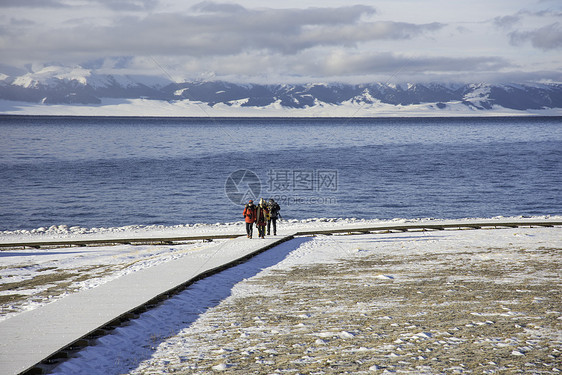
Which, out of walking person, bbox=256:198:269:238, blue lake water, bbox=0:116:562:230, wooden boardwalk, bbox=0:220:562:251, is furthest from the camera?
blue lake water, bbox=0:116:562:230

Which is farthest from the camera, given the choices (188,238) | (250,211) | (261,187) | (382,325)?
(261,187)

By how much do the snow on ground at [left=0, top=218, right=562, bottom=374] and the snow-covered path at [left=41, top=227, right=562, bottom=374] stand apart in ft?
A: 0.07

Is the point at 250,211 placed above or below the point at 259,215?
above

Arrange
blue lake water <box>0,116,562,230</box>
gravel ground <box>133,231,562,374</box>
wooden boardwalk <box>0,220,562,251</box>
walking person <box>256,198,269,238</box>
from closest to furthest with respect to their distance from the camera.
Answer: gravel ground <box>133,231,562,374</box>
walking person <box>256,198,269,238</box>
wooden boardwalk <box>0,220,562,251</box>
blue lake water <box>0,116,562,230</box>

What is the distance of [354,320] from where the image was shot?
33.4 feet

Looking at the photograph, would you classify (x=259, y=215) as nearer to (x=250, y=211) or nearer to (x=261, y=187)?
(x=250, y=211)

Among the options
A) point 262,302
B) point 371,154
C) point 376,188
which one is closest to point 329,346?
point 262,302

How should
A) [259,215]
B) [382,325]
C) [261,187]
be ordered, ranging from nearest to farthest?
[382,325] < [259,215] < [261,187]

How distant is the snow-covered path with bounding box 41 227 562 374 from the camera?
792cm

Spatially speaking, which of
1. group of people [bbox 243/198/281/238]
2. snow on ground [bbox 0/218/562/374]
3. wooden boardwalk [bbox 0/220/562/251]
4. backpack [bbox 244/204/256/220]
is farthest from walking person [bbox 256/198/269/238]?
snow on ground [bbox 0/218/562/374]

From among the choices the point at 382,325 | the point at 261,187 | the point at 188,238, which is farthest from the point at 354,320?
the point at 261,187

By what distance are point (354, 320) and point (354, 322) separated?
5.6 inches

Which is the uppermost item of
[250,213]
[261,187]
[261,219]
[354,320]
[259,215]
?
[250,213]

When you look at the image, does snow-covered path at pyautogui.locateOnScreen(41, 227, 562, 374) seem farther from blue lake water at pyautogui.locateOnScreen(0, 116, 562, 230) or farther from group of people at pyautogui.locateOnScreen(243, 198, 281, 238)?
blue lake water at pyautogui.locateOnScreen(0, 116, 562, 230)
